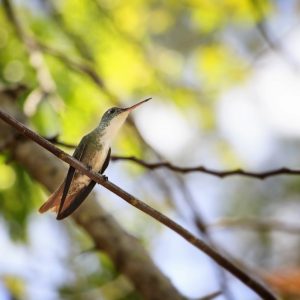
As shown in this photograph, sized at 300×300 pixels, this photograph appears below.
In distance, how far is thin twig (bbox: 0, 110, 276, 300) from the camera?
57.0 inches

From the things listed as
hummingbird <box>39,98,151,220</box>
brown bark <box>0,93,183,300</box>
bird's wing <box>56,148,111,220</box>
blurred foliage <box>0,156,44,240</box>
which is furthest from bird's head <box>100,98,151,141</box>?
blurred foliage <box>0,156,44,240</box>

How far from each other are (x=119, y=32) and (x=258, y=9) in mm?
1277

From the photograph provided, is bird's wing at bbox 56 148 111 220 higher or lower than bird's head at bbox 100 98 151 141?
lower

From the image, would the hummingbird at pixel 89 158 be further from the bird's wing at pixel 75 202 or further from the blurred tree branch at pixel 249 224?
the blurred tree branch at pixel 249 224

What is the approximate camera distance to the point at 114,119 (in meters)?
1.79

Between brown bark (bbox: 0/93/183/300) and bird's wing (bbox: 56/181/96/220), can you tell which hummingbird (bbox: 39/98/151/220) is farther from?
brown bark (bbox: 0/93/183/300)

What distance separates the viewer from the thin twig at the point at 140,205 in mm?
1448

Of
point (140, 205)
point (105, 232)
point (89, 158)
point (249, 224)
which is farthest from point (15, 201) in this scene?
point (140, 205)

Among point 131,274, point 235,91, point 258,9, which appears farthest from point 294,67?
point 235,91

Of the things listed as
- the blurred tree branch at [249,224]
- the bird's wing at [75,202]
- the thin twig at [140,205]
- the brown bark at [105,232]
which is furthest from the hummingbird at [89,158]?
the blurred tree branch at [249,224]

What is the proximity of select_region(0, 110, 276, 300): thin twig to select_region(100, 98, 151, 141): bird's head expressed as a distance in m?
0.25

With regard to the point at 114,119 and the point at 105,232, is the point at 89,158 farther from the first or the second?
the point at 105,232

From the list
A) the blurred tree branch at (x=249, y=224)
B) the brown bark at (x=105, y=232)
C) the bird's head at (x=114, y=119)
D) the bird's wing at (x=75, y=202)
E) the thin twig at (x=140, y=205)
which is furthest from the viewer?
the blurred tree branch at (x=249, y=224)

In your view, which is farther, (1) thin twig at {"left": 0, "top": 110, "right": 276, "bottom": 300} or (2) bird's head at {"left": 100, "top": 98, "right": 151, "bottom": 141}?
(2) bird's head at {"left": 100, "top": 98, "right": 151, "bottom": 141}
